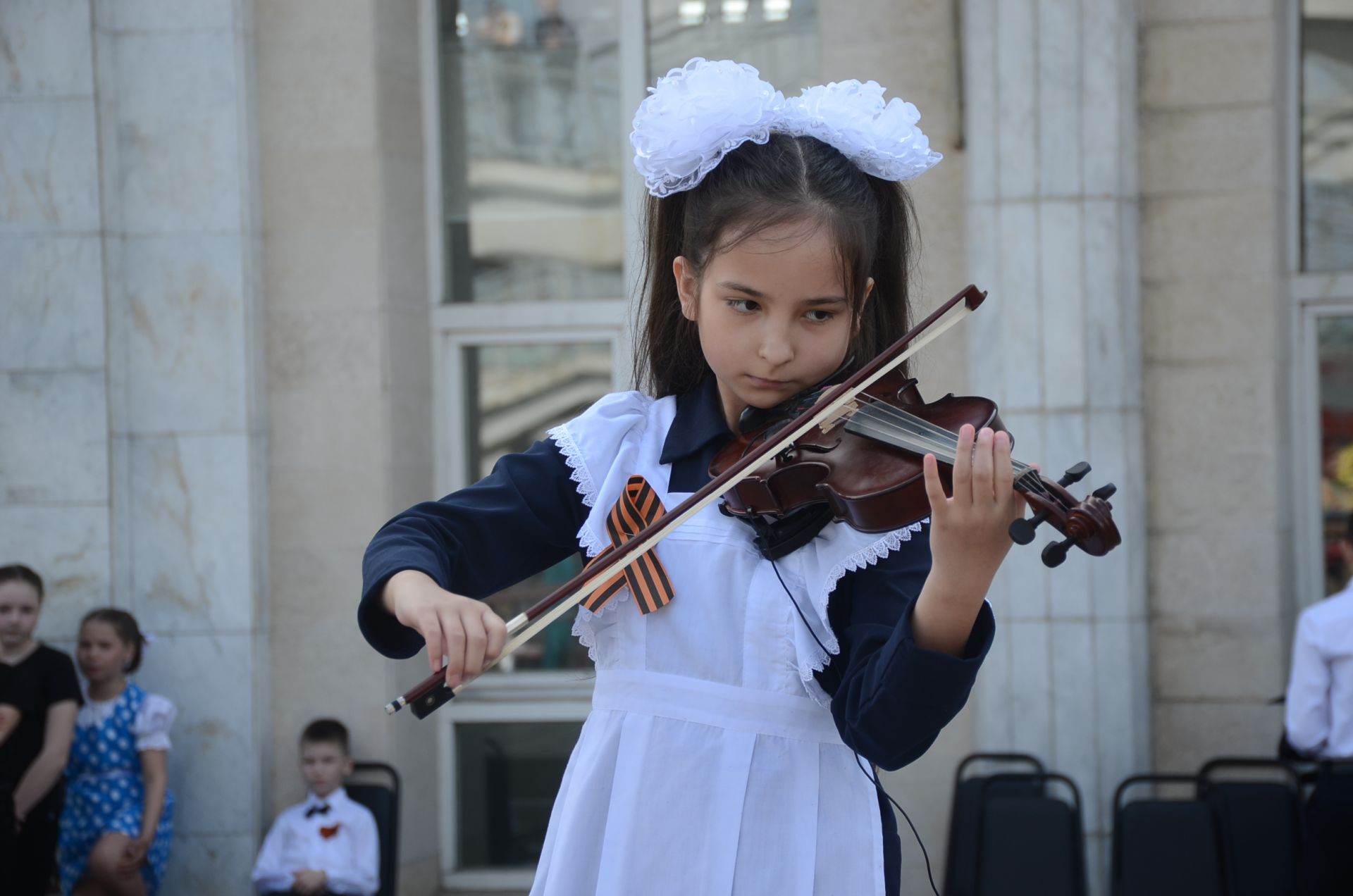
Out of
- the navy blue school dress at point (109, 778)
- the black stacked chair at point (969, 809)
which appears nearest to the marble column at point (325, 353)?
the navy blue school dress at point (109, 778)

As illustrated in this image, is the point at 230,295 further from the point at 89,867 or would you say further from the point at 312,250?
the point at 89,867

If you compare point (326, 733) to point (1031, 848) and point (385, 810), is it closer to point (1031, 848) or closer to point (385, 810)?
point (385, 810)

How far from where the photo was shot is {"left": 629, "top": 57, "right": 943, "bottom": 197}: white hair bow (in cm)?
171

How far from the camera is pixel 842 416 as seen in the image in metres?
1.67

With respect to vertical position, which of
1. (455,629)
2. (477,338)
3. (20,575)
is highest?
(477,338)

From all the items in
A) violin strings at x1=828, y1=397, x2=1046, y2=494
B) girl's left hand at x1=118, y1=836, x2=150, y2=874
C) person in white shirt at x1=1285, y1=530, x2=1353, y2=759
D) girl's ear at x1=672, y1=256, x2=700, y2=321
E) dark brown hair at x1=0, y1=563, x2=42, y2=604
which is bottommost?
girl's left hand at x1=118, y1=836, x2=150, y2=874

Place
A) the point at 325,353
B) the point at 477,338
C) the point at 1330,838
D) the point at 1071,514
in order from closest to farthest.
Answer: the point at 1071,514, the point at 1330,838, the point at 325,353, the point at 477,338

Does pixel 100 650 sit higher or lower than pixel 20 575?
lower

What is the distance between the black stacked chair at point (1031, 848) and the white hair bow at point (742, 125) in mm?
3042

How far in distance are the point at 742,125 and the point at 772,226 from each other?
17 cm

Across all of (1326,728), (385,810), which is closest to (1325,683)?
(1326,728)

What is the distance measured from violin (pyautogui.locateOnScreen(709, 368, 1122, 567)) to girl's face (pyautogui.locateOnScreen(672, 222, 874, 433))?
0.21 feet

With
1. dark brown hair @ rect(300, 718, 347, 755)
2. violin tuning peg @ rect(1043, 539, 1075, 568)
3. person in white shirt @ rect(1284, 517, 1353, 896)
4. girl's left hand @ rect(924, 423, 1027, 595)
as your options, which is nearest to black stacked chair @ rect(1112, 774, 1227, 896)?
person in white shirt @ rect(1284, 517, 1353, 896)

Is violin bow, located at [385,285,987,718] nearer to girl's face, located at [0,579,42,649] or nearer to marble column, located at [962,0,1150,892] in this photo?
marble column, located at [962,0,1150,892]
